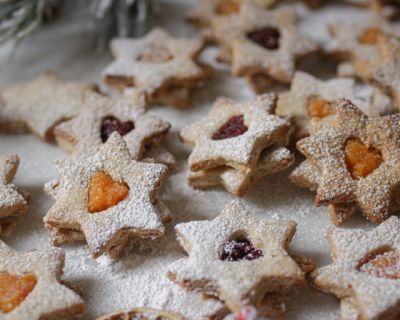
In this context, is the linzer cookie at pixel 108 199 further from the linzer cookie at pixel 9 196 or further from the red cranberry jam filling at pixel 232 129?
the red cranberry jam filling at pixel 232 129

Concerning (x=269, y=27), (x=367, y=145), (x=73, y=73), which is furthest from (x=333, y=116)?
(x=73, y=73)

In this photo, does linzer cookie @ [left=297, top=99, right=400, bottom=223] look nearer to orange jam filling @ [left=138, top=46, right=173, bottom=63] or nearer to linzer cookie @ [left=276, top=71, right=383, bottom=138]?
linzer cookie @ [left=276, top=71, right=383, bottom=138]

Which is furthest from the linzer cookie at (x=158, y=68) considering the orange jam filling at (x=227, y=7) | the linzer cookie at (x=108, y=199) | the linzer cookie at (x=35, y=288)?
the linzer cookie at (x=35, y=288)

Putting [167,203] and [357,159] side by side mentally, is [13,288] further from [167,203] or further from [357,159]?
[357,159]

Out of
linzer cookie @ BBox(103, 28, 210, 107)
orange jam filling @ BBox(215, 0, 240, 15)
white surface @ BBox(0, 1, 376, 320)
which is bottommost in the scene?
white surface @ BBox(0, 1, 376, 320)

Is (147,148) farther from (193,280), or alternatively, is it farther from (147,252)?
(193,280)

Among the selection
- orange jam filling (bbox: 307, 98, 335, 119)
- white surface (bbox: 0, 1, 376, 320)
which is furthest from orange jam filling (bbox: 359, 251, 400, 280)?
orange jam filling (bbox: 307, 98, 335, 119)

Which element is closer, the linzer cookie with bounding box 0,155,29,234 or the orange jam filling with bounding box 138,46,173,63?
the linzer cookie with bounding box 0,155,29,234
